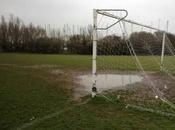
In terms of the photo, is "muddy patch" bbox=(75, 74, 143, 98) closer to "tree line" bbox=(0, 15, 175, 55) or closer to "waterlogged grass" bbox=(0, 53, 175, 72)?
"waterlogged grass" bbox=(0, 53, 175, 72)

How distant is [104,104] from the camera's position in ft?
27.0

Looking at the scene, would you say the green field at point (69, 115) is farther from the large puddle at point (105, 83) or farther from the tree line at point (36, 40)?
the tree line at point (36, 40)

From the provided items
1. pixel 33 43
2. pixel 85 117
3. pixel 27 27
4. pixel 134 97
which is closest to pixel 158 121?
pixel 85 117

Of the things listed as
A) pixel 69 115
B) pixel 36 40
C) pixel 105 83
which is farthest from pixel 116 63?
pixel 36 40

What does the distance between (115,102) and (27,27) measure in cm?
6165

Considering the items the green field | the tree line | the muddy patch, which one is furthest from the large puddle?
the tree line

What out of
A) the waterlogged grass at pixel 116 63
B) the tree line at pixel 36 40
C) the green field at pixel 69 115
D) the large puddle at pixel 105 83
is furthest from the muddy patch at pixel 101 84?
the tree line at pixel 36 40

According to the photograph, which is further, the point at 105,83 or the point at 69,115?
the point at 105,83

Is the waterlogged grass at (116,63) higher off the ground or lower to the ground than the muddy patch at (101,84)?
higher

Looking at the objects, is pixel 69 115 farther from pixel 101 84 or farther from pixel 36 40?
pixel 36 40

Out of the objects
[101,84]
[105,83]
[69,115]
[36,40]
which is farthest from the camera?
[36,40]

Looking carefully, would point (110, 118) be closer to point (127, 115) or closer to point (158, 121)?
point (127, 115)

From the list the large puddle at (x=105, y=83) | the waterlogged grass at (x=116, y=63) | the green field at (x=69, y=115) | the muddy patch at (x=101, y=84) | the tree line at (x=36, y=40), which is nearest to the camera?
the green field at (x=69, y=115)

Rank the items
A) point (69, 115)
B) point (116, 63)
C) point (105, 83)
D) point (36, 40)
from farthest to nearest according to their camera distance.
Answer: point (36, 40), point (116, 63), point (105, 83), point (69, 115)
